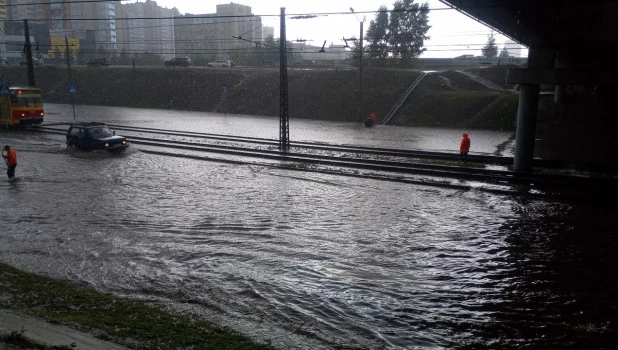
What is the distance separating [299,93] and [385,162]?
33.9 metres

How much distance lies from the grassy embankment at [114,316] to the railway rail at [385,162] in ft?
43.9

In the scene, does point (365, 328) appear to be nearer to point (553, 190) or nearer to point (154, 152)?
point (553, 190)

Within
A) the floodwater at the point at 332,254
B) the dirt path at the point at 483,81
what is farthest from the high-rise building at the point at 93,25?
the floodwater at the point at 332,254

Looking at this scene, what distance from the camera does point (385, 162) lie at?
2328 centimetres

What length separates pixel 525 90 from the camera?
70.8ft

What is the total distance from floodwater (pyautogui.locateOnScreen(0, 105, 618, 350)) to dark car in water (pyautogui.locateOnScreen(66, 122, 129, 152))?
5.27m

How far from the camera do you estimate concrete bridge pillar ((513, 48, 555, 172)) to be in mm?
21422

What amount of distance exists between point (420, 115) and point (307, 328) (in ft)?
130

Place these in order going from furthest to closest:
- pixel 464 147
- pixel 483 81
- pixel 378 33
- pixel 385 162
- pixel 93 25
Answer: pixel 93 25
pixel 378 33
pixel 483 81
pixel 464 147
pixel 385 162

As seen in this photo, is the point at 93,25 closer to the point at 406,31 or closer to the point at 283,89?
the point at 406,31

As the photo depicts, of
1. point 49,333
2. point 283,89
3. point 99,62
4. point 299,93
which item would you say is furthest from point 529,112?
point 99,62

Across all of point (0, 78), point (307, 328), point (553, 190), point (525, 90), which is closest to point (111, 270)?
point (307, 328)

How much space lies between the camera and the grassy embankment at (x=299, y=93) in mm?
44125

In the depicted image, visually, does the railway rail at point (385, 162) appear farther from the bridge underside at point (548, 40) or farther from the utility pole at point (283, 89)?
the bridge underside at point (548, 40)
